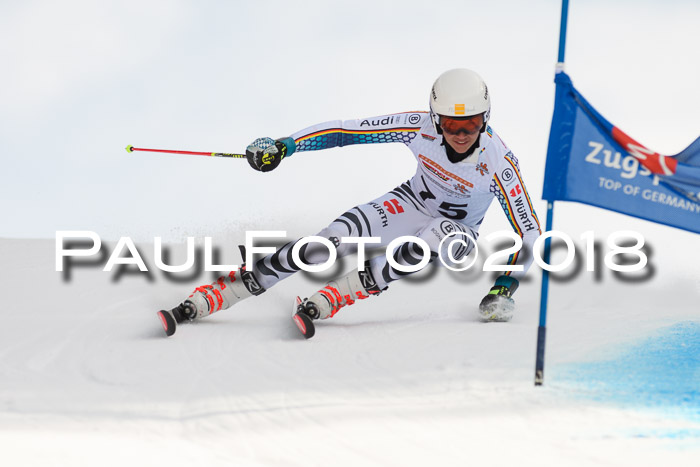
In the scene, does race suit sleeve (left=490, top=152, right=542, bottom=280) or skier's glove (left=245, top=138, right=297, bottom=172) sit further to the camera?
skier's glove (left=245, top=138, right=297, bottom=172)

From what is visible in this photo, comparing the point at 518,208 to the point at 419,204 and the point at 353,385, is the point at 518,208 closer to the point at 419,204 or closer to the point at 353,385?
the point at 419,204

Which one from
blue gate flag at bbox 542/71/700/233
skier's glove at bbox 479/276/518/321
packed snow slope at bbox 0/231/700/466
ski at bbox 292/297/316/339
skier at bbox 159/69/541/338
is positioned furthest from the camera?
skier's glove at bbox 479/276/518/321

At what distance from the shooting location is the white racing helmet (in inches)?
220

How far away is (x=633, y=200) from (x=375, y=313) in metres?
2.57

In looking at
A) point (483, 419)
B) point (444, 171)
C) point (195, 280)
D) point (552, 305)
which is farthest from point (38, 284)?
point (483, 419)

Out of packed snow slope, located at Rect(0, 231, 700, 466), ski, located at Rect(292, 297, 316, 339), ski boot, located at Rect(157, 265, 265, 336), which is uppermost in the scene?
ski boot, located at Rect(157, 265, 265, 336)

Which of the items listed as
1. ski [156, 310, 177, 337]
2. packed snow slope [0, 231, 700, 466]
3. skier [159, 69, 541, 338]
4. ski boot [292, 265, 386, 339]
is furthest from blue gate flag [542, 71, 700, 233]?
ski [156, 310, 177, 337]

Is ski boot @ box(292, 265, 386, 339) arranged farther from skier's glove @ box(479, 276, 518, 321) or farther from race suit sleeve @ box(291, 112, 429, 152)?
race suit sleeve @ box(291, 112, 429, 152)

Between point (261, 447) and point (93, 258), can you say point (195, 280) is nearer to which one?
point (93, 258)

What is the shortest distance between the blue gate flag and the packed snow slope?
98 centimetres

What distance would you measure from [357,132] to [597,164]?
85.9 inches

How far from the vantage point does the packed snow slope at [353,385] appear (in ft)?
12.4

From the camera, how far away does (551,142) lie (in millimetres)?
4633

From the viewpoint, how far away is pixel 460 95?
5590 mm
